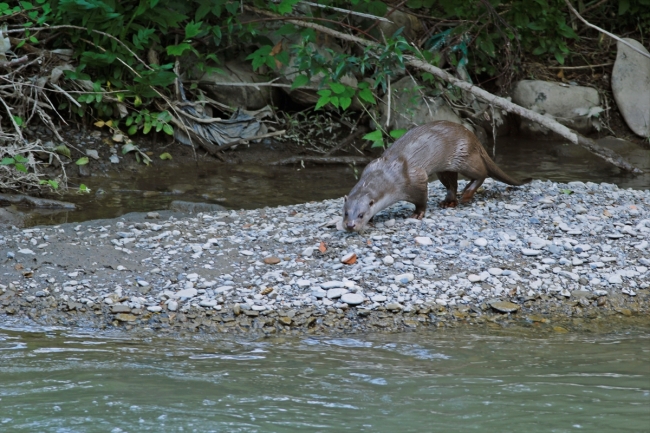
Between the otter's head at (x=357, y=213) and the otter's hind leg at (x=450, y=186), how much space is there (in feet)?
2.98

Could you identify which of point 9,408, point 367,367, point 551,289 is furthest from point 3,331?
point 551,289

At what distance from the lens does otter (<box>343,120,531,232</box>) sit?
17.2ft

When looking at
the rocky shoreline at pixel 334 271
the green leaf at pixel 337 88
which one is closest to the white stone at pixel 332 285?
the rocky shoreline at pixel 334 271

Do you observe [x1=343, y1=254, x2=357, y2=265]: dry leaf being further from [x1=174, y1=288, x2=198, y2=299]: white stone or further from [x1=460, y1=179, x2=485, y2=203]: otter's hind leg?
[x1=460, y1=179, x2=485, y2=203]: otter's hind leg

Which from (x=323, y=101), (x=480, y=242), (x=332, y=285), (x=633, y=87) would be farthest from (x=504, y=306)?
(x=633, y=87)

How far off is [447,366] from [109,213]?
154 inches

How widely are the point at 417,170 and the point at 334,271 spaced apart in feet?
3.57

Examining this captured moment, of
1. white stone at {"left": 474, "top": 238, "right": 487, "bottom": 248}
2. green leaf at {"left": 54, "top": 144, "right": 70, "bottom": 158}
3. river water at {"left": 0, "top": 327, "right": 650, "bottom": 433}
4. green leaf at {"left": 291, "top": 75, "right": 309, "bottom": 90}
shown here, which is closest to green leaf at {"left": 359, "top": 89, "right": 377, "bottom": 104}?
green leaf at {"left": 291, "top": 75, "right": 309, "bottom": 90}

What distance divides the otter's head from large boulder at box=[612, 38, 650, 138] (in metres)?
5.79

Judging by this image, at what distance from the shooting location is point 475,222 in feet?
18.0

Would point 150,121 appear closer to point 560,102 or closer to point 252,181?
point 252,181

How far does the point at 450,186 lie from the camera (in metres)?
5.95

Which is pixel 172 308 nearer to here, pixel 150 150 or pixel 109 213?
pixel 109 213

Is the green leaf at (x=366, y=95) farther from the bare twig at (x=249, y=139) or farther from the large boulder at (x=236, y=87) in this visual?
the large boulder at (x=236, y=87)
